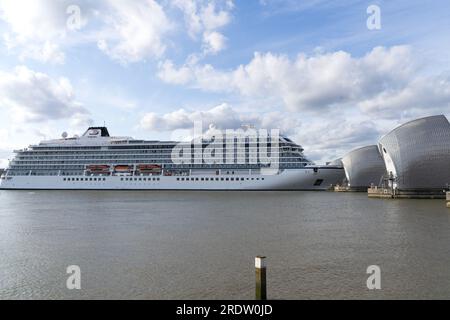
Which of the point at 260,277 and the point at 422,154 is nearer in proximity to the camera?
the point at 260,277

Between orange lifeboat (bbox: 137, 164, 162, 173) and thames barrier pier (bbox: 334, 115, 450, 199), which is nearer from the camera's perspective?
thames barrier pier (bbox: 334, 115, 450, 199)

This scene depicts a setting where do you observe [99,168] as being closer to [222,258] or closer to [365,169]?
[365,169]

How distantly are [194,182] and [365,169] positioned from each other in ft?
97.1

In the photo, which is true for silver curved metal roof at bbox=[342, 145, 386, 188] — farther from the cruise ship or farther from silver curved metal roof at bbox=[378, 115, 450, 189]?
silver curved metal roof at bbox=[378, 115, 450, 189]

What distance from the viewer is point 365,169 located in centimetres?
6762

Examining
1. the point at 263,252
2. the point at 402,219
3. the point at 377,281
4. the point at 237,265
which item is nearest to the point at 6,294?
the point at 237,265

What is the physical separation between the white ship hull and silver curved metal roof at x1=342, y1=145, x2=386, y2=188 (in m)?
2.43

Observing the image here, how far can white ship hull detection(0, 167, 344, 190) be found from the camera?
5981cm

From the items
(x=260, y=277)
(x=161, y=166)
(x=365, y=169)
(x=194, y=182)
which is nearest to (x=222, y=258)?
(x=260, y=277)

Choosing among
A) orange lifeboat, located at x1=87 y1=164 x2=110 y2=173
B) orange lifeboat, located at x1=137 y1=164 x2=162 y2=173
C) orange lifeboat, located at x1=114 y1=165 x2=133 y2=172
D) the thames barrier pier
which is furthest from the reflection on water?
orange lifeboat, located at x1=87 y1=164 x2=110 y2=173

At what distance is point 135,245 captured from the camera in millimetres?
14062
